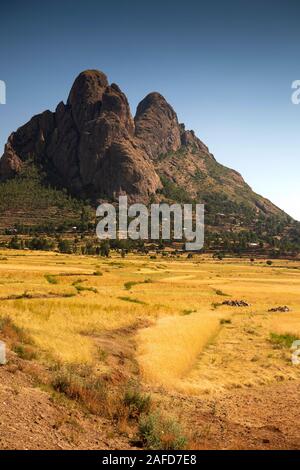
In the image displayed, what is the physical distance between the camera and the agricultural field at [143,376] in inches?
633

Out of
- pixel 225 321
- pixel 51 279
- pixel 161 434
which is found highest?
pixel 51 279

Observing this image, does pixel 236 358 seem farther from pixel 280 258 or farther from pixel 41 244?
pixel 280 258

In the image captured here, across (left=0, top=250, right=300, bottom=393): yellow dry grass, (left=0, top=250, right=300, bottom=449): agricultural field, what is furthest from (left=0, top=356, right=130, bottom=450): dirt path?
(left=0, top=250, right=300, bottom=393): yellow dry grass

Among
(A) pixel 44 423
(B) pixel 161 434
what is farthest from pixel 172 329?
(A) pixel 44 423

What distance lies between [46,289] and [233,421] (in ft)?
130

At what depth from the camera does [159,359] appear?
28766mm

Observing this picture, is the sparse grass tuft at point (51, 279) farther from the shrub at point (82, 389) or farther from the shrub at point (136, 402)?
the shrub at point (136, 402)

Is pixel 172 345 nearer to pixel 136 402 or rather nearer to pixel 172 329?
pixel 172 329

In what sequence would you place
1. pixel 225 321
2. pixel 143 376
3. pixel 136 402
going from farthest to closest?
pixel 225 321 → pixel 143 376 → pixel 136 402

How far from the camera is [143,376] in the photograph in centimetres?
2538

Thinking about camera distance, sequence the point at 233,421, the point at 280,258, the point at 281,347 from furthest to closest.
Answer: the point at 280,258 < the point at 281,347 < the point at 233,421

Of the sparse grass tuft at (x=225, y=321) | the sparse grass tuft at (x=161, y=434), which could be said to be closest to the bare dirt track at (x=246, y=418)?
the sparse grass tuft at (x=161, y=434)

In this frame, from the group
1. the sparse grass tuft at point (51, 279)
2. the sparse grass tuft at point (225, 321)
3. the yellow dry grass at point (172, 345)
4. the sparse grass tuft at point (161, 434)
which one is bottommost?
the sparse grass tuft at point (225, 321)
